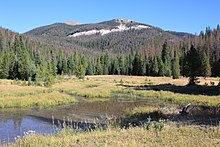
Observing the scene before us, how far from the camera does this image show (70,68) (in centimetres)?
13062

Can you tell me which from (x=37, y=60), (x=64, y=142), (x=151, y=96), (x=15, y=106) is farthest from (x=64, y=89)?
(x=37, y=60)

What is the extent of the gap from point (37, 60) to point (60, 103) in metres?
87.3

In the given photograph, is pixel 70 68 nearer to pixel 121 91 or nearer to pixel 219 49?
pixel 219 49

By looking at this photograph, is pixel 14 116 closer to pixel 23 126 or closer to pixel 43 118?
pixel 43 118

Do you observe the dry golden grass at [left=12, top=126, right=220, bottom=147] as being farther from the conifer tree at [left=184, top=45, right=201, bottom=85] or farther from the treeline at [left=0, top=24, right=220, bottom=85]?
the treeline at [left=0, top=24, right=220, bottom=85]

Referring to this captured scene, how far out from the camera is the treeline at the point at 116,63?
7116 centimetres

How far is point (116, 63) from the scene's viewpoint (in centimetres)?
13362

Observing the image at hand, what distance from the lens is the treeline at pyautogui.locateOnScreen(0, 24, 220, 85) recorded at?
2802 inches

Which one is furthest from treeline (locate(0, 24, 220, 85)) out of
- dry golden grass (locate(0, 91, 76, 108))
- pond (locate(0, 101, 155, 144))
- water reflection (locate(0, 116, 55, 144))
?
water reflection (locate(0, 116, 55, 144))

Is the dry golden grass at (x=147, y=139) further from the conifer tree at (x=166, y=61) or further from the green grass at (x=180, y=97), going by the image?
the conifer tree at (x=166, y=61)

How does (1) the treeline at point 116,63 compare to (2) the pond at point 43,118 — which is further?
(1) the treeline at point 116,63

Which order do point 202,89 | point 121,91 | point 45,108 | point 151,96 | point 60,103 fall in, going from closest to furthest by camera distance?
point 45,108
point 60,103
point 151,96
point 202,89
point 121,91

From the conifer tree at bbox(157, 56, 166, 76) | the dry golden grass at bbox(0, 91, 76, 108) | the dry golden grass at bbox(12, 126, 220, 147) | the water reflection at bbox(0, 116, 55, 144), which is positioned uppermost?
the conifer tree at bbox(157, 56, 166, 76)

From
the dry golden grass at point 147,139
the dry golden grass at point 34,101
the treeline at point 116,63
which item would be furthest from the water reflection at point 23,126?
the treeline at point 116,63
